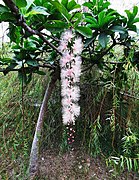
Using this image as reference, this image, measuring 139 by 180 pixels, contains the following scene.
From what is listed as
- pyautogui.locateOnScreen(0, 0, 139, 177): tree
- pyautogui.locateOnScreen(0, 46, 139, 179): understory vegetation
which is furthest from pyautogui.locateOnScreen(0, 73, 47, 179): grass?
pyautogui.locateOnScreen(0, 0, 139, 177): tree

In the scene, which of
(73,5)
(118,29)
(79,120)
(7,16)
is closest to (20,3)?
(7,16)

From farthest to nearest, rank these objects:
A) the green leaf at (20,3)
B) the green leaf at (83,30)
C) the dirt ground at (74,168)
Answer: the dirt ground at (74,168), the green leaf at (83,30), the green leaf at (20,3)

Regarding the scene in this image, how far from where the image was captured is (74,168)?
81cm

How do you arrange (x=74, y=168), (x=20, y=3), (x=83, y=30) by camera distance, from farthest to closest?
(x=74, y=168) → (x=83, y=30) → (x=20, y=3)

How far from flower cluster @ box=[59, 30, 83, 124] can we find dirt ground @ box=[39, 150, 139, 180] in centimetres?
33

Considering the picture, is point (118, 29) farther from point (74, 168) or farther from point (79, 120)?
point (74, 168)

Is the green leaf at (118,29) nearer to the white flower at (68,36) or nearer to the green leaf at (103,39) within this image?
the green leaf at (103,39)

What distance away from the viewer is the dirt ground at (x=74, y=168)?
0.77 m

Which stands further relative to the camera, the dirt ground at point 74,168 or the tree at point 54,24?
the dirt ground at point 74,168

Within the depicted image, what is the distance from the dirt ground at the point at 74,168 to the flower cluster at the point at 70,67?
333mm

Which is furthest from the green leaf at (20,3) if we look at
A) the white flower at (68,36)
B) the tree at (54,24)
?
the white flower at (68,36)

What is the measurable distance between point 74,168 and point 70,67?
47 cm

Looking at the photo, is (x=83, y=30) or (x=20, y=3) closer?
(x=20, y=3)

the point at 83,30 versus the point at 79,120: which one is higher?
the point at 83,30
